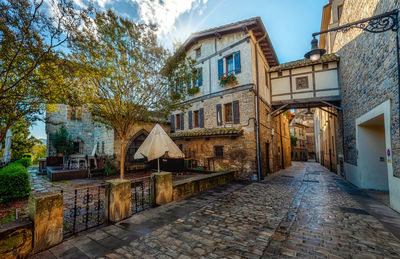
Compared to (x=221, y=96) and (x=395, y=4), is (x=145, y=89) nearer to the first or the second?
(x=221, y=96)

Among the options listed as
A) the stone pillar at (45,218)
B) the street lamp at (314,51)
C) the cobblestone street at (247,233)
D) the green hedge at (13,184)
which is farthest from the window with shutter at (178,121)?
the stone pillar at (45,218)

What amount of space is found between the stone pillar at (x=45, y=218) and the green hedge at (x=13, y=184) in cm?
411

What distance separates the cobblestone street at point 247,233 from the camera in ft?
9.46

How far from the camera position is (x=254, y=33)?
1116 centimetres

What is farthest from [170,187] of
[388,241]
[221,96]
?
[221,96]

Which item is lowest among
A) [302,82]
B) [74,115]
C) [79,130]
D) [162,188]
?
[162,188]

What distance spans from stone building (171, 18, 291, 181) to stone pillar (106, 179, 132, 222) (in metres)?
6.94

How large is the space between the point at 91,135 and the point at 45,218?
48.2 feet

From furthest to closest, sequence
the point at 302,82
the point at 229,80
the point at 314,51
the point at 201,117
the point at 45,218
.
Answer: the point at 201,117
the point at 302,82
the point at 229,80
the point at 314,51
the point at 45,218

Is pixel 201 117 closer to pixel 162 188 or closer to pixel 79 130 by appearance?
pixel 162 188

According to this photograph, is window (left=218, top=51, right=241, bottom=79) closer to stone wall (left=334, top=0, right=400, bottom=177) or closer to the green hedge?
stone wall (left=334, top=0, right=400, bottom=177)

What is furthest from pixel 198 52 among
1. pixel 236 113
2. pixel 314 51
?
pixel 314 51

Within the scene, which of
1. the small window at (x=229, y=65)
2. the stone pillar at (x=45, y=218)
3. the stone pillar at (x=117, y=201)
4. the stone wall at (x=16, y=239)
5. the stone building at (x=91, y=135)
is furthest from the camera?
the stone building at (x=91, y=135)

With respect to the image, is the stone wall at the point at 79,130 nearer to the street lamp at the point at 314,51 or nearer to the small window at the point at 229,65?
the small window at the point at 229,65
